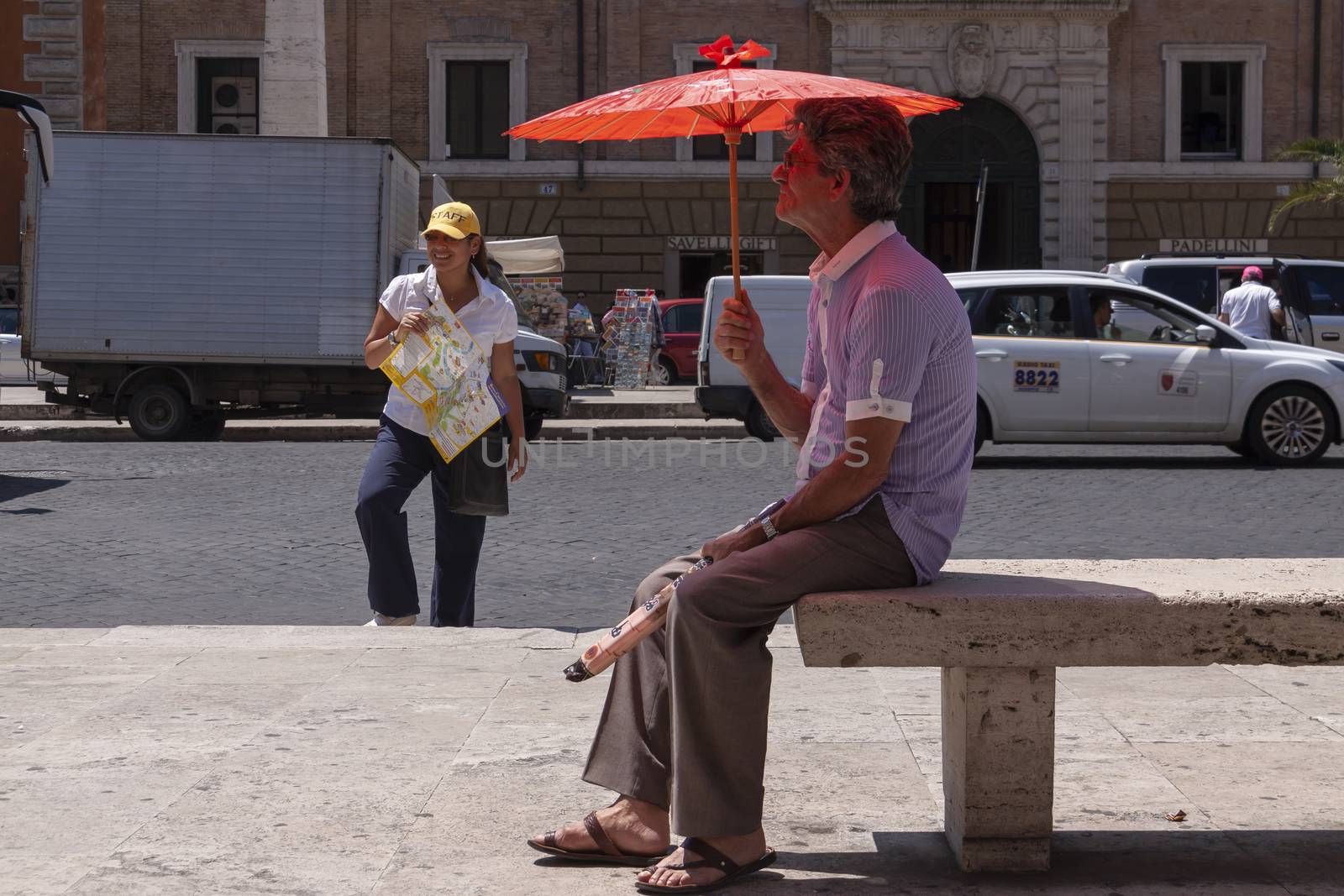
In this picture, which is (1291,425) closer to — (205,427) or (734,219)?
(205,427)

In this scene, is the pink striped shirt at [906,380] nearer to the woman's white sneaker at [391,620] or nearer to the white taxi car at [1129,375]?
the woman's white sneaker at [391,620]

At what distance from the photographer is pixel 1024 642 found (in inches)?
138

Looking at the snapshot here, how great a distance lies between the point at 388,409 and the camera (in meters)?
6.43

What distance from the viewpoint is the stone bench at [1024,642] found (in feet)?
11.5

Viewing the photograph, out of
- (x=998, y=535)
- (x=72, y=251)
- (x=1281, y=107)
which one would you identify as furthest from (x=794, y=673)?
(x=1281, y=107)

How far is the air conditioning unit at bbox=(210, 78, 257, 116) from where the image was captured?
3225 cm

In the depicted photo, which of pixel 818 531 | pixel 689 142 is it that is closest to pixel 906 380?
pixel 818 531

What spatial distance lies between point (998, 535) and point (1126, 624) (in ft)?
21.6

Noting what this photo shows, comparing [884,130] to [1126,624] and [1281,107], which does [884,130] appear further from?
[1281,107]

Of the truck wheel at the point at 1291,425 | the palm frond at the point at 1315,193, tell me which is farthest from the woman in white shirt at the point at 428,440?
the palm frond at the point at 1315,193

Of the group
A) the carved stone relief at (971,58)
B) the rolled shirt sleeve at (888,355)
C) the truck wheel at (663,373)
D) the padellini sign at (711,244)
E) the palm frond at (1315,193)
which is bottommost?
the truck wheel at (663,373)

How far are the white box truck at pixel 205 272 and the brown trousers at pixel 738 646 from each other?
1503 cm

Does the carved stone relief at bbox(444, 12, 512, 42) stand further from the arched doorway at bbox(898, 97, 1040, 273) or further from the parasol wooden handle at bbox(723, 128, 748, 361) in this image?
the parasol wooden handle at bbox(723, 128, 748, 361)

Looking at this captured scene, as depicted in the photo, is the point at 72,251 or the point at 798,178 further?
the point at 72,251
